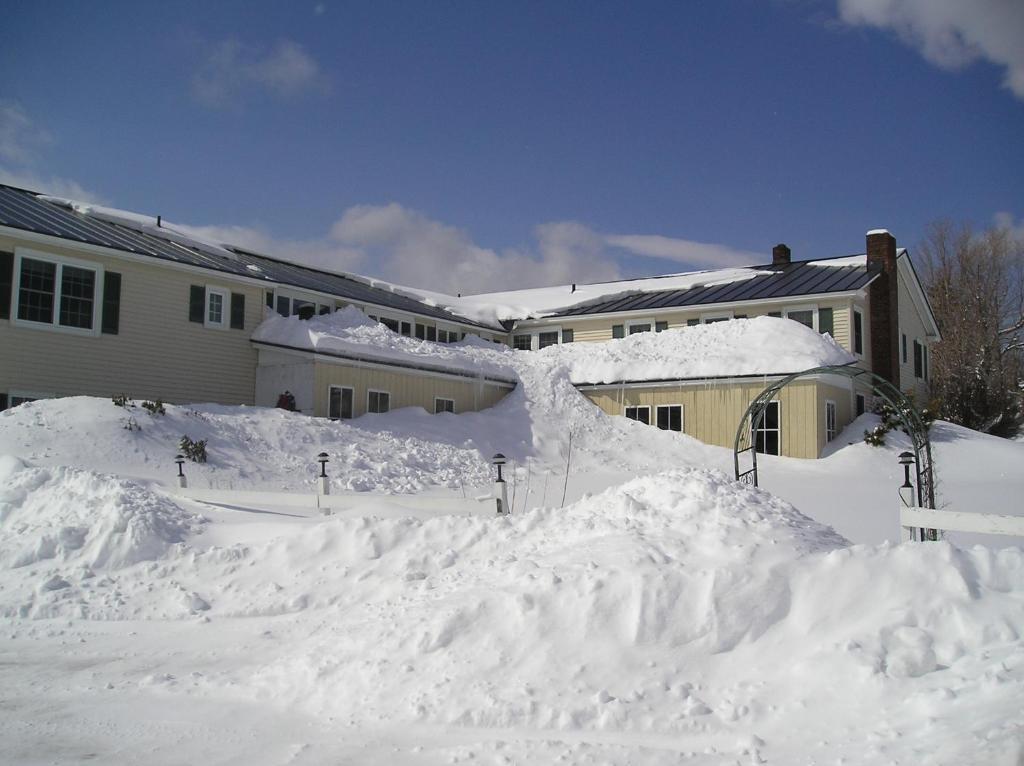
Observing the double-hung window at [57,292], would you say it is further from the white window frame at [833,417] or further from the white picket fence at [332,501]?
the white window frame at [833,417]

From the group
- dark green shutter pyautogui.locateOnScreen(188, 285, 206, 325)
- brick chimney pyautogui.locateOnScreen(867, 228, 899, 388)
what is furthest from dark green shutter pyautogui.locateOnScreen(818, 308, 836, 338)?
dark green shutter pyautogui.locateOnScreen(188, 285, 206, 325)

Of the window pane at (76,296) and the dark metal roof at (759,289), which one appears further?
the dark metal roof at (759,289)

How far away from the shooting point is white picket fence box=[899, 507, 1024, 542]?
22.7 feet

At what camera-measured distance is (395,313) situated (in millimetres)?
29750

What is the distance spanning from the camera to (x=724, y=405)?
2670 cm

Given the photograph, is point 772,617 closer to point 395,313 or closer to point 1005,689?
point 1005,689

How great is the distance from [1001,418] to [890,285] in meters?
10.0

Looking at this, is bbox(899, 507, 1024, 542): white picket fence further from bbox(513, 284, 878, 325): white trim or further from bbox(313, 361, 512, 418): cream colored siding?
bbox(513, 284, 878, 325): white trim

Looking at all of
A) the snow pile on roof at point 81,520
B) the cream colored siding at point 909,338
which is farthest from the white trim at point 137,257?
the cream colored siding at point 909,338

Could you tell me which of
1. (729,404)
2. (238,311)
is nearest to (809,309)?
(729,404)

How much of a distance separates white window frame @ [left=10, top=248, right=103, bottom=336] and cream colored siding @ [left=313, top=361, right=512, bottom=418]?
5.22m

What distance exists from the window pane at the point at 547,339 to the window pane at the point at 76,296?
1973 centimetres

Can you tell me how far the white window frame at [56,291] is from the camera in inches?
706

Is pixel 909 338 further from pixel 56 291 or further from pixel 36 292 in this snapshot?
pixel 36 292
